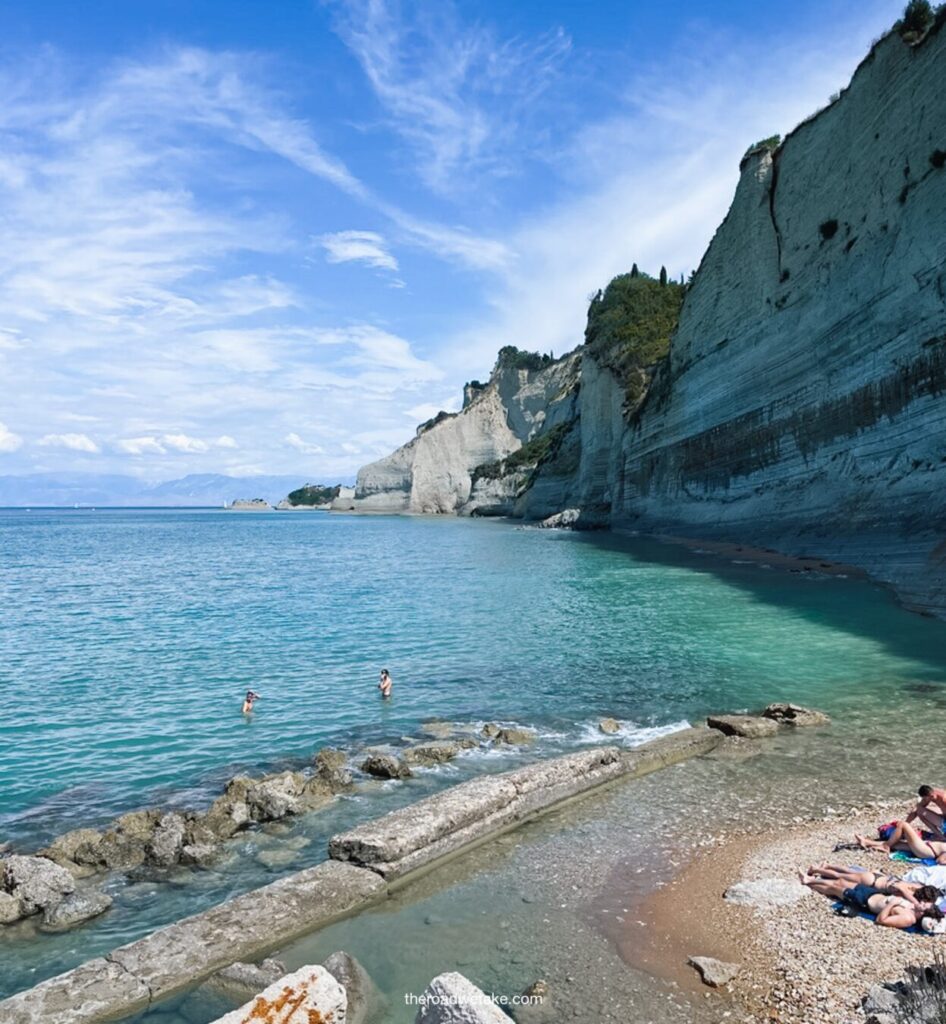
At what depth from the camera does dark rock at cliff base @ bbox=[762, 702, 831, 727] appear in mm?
13914

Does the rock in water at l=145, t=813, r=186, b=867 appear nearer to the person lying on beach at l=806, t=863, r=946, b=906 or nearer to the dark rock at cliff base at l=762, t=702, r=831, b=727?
the person lying on beach at l=806, t=863, r=946, b=906

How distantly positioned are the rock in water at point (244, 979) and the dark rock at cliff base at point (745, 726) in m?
9.17

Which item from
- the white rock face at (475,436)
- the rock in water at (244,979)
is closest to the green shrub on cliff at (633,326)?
the white rock face at (475,436)

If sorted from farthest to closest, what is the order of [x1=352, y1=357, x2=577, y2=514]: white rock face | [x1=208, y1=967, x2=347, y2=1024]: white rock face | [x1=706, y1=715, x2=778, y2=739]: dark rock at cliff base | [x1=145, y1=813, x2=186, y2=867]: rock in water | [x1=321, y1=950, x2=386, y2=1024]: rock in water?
[x1=352, y1=357, x2=577, y2=514]: white rock face
[x1=706, y1=715, x2=778, y2=739]: dark rock at cliff base
[x1=145, y1=813, x2=186, y2=867]: rock in water
[x1=321, y1=950, x2=386, y2=1024]: rock in water
[x1=208, y1=967, x2=347, y2=1024]: white rock face

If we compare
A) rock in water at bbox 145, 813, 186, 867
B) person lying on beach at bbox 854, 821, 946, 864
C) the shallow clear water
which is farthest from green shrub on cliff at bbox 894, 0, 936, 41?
rock in water at bbox 145, 813, 186, 867

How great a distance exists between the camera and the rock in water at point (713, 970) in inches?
244

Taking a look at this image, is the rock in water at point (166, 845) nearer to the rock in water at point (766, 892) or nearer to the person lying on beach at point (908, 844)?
the rock in water at point (766, 892)

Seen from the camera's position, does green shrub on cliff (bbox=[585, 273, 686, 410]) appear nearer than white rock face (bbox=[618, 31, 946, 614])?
No

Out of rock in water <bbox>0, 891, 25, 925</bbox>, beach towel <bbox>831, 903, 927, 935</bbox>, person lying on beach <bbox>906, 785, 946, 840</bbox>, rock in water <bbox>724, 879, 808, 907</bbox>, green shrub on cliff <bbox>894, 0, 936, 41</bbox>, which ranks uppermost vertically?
green shrub on cliff <bbox>894, 0, 936, 41</bbox>

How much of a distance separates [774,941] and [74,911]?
23.5 ft

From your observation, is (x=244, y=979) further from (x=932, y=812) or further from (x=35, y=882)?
(x=932, y=812)

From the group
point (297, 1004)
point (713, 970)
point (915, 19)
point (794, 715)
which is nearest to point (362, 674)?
point (794, 715)

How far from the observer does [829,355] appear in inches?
1346

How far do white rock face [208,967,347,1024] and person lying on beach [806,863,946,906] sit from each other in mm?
5024
